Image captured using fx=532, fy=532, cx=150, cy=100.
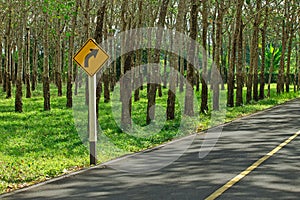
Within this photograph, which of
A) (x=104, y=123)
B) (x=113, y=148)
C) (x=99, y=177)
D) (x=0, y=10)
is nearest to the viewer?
(x=99, y=177)

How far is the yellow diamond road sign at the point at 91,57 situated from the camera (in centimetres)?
1186

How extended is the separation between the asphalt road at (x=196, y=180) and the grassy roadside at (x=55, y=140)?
3.10 ft

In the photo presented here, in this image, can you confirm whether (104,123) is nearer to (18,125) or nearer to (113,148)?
(18,125)

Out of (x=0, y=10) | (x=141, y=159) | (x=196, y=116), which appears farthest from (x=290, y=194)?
(x=0, y=10)

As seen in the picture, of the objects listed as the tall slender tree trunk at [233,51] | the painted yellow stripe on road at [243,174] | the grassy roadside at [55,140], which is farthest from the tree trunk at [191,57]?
the painted yellow stripe on road at [243,174]

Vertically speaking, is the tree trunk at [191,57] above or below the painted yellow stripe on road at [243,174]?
above

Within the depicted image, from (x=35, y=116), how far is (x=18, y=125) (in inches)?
148

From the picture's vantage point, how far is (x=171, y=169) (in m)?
11.0

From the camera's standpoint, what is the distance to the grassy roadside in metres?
11.2

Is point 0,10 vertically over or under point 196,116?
over

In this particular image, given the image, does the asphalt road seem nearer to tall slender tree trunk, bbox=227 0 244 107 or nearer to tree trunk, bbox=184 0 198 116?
tree trunk, bbox=184 0 198 116

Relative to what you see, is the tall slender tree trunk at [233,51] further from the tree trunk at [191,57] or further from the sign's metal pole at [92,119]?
Answer: the sign's metal pole at [92,119]

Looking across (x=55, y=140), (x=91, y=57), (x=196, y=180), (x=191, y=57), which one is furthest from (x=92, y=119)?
(x=191, y=57)

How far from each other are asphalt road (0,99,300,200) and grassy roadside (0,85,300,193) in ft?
3.10
